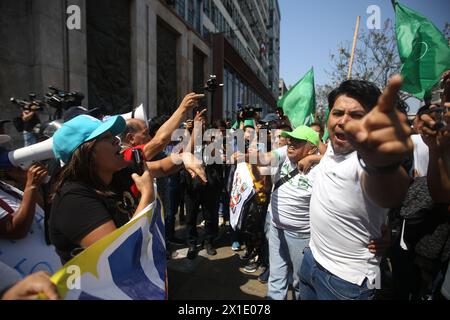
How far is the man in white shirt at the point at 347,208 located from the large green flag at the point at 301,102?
11.0 feet

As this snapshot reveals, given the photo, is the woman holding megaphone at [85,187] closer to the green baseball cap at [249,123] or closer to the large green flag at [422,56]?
the green baseball cap at [249,123]

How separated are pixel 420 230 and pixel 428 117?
35.3 inches

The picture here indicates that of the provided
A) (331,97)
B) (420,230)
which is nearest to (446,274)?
(420,230)

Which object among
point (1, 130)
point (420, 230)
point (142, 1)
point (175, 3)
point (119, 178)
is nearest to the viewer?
point (119, 178)

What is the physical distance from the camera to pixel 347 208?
1.39m

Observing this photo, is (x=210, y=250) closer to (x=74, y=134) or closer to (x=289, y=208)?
(x=289, y=208)

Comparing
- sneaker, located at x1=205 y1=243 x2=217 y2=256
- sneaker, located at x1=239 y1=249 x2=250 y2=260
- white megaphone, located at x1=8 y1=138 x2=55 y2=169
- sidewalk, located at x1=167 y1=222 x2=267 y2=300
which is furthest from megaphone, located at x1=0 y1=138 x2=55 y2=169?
sneaker, located at x1=239 y1=249 x2=250 y2=260

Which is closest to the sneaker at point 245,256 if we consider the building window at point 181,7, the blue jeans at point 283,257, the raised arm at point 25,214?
the blue jeans at point 283,257

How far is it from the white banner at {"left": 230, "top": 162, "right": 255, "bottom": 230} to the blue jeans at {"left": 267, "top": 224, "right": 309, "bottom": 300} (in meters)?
0.99

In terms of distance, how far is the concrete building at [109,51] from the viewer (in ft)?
19.5

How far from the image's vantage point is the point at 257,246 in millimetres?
3980

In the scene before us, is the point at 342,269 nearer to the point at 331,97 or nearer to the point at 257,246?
the point at 331,97

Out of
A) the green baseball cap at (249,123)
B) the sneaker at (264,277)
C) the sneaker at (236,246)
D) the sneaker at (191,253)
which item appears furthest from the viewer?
the green baseball cap at (249,123)

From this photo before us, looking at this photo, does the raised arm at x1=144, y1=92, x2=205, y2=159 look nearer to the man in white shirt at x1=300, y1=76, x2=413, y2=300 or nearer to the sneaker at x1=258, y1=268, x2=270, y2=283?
the man in white shirt at x1=300, y1=76, x2=413, y2=300
